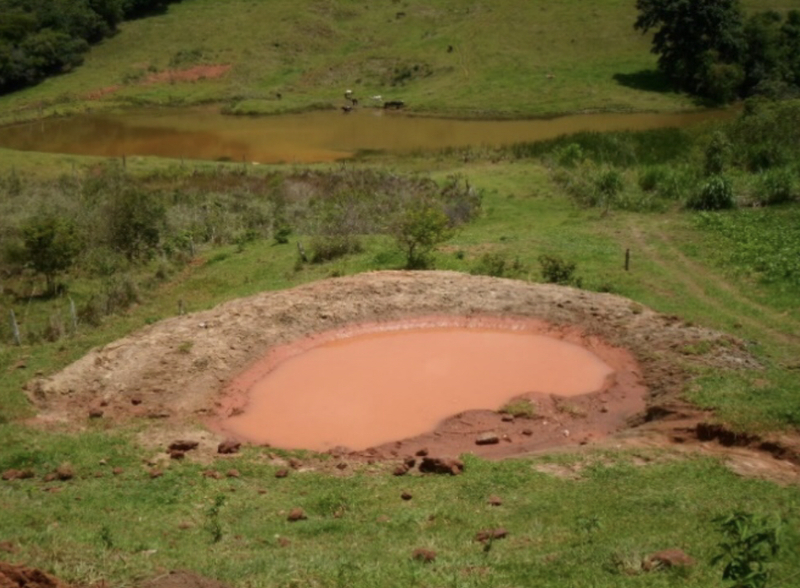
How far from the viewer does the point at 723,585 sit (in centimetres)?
769

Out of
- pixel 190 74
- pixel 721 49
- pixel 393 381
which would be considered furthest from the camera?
pixel 190 74

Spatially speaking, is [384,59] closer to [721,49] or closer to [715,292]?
[721,49]

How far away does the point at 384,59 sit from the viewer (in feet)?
220

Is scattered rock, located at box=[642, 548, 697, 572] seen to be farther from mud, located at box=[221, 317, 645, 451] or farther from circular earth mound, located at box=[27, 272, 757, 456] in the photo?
mud, located at box=[221, 317, 645, 451]

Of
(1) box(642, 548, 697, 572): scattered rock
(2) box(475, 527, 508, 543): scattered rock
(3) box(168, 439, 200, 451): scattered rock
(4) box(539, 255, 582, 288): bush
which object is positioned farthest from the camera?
(4) box(539, 255, 582, 288): bush

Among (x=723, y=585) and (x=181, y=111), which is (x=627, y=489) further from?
(x=181, y=111)

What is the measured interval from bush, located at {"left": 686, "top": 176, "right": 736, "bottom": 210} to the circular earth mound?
345 inches

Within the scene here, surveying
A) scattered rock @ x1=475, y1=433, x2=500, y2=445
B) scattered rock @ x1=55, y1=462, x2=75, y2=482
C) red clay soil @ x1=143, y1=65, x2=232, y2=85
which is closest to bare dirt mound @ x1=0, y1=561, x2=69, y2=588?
scattered rock @ x1=55, y1=462, x2=75, y2=482

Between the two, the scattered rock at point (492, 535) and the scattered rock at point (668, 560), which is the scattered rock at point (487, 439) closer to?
the scattered rock at point (492, 535)

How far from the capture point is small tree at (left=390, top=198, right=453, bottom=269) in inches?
814

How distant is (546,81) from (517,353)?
4630 centimetres

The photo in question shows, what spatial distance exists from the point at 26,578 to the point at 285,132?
4512 centimetres

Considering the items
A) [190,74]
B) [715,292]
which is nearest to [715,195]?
[715,292]

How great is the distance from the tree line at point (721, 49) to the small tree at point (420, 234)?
41.0m
